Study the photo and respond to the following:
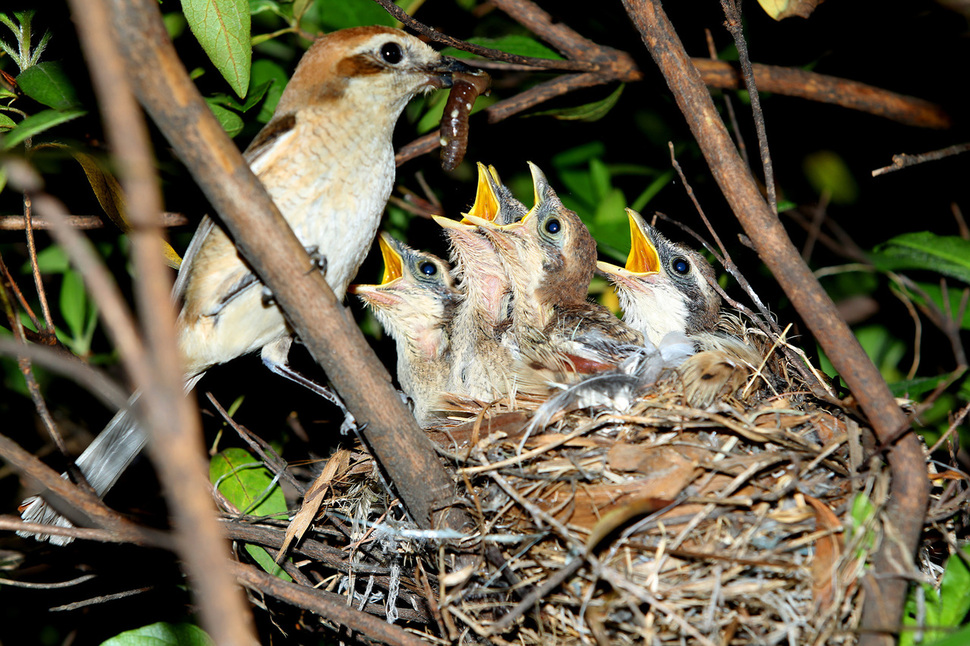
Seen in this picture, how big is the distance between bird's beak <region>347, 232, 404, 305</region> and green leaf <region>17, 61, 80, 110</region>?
1601mm

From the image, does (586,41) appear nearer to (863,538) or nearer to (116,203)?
(116,203)

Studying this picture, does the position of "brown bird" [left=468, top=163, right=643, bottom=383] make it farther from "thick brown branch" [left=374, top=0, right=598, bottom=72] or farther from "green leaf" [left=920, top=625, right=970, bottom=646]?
"green leaf" [left=920, top=625, right=970, bottom=646]

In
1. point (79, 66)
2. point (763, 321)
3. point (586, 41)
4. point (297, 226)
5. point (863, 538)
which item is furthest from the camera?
point (586, 41)

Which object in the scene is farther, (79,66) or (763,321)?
(763,321)

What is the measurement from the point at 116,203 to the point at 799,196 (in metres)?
3.89

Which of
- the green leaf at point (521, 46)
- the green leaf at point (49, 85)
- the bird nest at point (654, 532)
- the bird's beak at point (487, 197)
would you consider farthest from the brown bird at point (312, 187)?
the bird's beak at point (487, 197)

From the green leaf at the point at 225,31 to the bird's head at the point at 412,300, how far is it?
1.34 metres

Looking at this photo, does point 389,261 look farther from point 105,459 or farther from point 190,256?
point 105,459

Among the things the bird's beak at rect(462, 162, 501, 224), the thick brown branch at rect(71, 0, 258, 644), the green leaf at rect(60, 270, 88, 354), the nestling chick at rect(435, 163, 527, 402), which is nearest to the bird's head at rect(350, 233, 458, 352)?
the nestling chick at rect(435, 163, 527, 402)

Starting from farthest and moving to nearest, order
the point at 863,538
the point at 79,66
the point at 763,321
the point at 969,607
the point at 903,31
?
the point at 903,31 → the point at 763,321 → the point at 79,66 → the point at 969,607 → the point at 863,538

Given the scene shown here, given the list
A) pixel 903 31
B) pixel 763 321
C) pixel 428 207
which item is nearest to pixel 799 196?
pixel 903 31

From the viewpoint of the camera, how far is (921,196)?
13.8 ft

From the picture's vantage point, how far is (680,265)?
378 centimetres

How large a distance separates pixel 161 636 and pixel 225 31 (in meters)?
2.33
